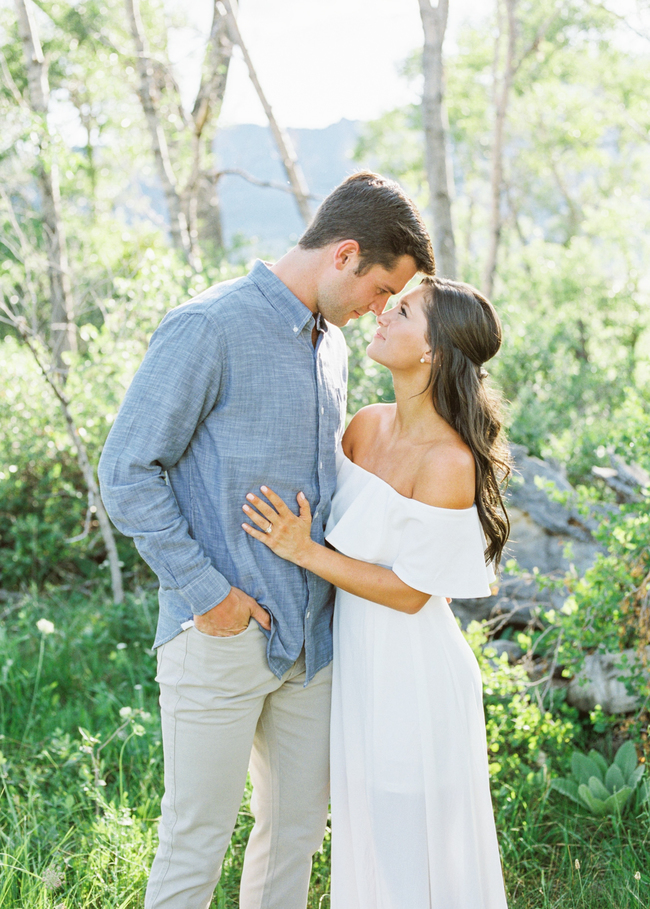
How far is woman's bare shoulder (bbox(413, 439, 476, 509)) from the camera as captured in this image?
7.56 feet

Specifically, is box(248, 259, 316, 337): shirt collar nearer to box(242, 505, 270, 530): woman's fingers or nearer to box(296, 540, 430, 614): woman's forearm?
box(242, 505, 270, 530): woman's fingers

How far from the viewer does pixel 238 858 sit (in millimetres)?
2988

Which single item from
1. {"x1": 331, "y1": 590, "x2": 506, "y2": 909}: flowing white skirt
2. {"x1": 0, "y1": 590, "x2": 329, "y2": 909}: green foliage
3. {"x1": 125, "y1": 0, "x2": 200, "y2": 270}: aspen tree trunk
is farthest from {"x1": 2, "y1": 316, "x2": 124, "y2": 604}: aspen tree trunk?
{"x1": 331, "y1": 590, "x2": 506, "y2": 909}: flowing white skirt

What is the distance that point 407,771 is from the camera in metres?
2.29

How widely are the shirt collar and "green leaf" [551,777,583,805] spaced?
2221 millimetres

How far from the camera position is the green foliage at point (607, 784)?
3.05 metres

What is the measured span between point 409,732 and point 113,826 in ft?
4.28

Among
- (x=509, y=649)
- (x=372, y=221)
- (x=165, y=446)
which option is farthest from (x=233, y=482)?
(x=509, y=649)

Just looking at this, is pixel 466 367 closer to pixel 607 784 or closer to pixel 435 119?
pixel 607 784

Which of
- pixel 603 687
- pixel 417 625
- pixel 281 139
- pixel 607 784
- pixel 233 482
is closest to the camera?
pixel 233 482

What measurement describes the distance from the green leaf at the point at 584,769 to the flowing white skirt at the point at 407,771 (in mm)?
964

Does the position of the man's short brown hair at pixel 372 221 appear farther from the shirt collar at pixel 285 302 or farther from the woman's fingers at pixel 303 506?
the woman's fingers at pixel 303 506

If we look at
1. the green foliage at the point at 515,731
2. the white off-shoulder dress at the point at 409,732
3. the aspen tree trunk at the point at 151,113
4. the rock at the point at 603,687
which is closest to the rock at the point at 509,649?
the rock at the point at 603,687

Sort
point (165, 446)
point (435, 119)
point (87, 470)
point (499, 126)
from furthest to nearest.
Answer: point (499, 126)
point (435, 119)
point (87, 470)
point (165, 446)
